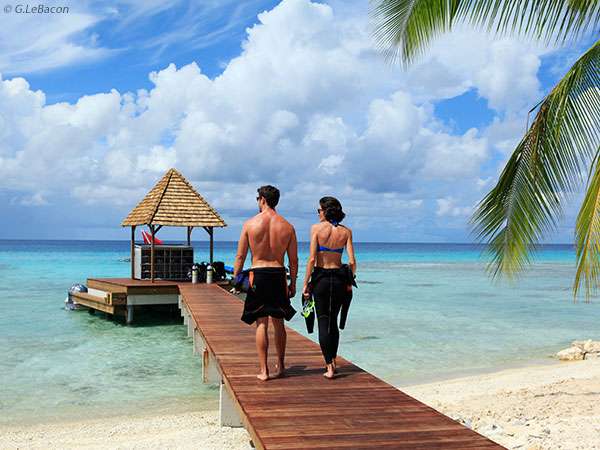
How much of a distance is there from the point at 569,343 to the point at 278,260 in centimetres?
1471

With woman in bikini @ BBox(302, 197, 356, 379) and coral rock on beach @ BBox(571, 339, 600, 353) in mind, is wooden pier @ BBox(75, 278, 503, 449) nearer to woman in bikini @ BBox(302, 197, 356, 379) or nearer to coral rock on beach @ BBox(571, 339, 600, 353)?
woman in bikini @ BBox(302, 197, 356, 379)

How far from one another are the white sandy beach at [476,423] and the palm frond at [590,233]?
2717 millimetres

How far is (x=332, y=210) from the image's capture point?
5.83 meters

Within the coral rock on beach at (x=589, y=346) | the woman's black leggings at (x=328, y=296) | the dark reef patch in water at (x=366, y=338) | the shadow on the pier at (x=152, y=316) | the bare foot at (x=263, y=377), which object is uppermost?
the woman's black leggings at (x=328, y=296)

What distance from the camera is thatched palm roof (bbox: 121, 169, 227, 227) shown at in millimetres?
17844

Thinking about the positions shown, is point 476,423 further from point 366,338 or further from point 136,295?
point 136,295

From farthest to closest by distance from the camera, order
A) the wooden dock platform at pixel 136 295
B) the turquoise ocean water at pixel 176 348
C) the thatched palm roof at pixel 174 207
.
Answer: the thatched palm roof at pixel 174 207
the wooden dock platform at pixel 136 295
the turquoise ocean water at pixel 176 348

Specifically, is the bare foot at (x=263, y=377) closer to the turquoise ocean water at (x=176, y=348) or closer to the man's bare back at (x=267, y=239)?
the man's bare back at (x=267, y=239)

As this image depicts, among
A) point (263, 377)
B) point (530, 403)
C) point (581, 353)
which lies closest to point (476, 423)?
point (530, 403)

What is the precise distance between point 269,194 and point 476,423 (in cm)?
444

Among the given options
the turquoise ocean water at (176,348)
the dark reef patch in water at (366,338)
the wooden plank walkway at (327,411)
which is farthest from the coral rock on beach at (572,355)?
the wooden plank walkway at (327,411)

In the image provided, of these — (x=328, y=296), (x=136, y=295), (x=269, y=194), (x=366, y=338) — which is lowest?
(x=366, y=338)

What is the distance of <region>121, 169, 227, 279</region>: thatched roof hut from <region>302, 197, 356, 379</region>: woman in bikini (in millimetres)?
12393

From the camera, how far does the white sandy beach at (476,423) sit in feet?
23.2
